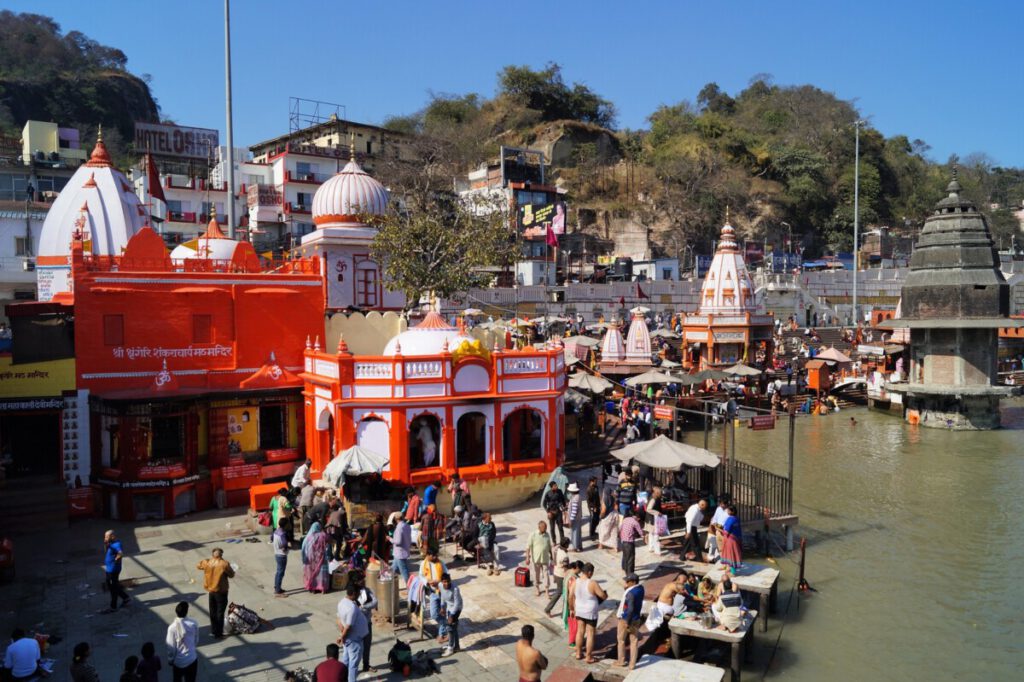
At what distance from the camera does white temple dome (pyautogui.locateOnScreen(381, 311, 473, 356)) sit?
18.7 m

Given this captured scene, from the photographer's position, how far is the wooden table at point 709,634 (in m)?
11.0

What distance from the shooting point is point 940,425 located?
32344 millimetres

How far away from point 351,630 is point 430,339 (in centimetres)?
983

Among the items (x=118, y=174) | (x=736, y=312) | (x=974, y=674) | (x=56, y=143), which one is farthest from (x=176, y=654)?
(x=56, y=143)

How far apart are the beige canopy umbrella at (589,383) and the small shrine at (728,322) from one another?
38.5ft

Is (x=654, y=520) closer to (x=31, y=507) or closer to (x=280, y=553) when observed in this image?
(x=280, y=553)

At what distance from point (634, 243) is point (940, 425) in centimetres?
3770

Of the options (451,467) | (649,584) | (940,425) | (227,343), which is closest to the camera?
(649,584)

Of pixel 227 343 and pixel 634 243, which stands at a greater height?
pixel 634 243

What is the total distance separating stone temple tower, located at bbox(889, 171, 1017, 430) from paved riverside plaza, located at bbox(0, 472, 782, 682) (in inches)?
816

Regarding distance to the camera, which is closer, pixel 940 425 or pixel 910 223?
pixel 940 425

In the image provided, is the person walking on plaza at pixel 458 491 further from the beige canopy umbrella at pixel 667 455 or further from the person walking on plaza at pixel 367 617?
the person walking on plaza at pixel 367 617

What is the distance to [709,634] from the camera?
1106cm

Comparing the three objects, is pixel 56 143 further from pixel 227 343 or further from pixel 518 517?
pixel 518 517
